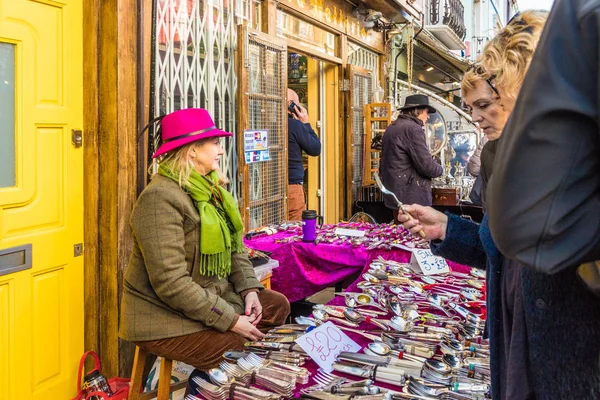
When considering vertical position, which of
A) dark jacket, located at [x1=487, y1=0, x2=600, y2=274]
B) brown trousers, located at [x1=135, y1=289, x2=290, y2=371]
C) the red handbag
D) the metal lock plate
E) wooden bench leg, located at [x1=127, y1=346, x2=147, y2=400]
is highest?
the metal lock plate

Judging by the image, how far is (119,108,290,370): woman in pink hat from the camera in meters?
2.69

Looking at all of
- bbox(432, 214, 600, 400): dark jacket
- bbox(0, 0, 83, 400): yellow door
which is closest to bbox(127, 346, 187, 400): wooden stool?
bbox(0, 0, 83, 400): yellow door

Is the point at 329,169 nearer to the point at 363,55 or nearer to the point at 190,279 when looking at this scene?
the point at 363,55

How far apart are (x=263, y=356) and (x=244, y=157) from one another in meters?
3.04

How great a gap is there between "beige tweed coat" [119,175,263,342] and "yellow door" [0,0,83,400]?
55 centimetres

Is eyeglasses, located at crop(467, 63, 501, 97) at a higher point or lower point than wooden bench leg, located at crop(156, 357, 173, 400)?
higher

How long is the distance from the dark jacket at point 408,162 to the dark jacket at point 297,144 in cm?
79

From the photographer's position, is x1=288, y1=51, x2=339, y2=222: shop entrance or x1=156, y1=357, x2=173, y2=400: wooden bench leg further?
x1=288, y1=51, x2=339, y2=222: shop entrance

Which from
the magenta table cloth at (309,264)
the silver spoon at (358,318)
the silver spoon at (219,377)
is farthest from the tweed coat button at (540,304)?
the magenta table cloth at (309,264)

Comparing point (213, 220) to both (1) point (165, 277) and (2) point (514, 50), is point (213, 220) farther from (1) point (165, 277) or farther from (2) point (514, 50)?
(2) point (514, 50)

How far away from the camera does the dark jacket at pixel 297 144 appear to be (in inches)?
227

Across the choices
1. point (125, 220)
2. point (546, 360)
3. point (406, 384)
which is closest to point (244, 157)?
point (125, 220)

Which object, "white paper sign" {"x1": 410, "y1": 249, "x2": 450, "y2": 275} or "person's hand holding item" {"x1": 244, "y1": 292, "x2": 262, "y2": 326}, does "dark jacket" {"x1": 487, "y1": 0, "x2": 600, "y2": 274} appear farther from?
"white paper sign" {"x1": 410, "y1": 249, "x2": 450, "y2": 275}

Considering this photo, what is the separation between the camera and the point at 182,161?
2959 mm
